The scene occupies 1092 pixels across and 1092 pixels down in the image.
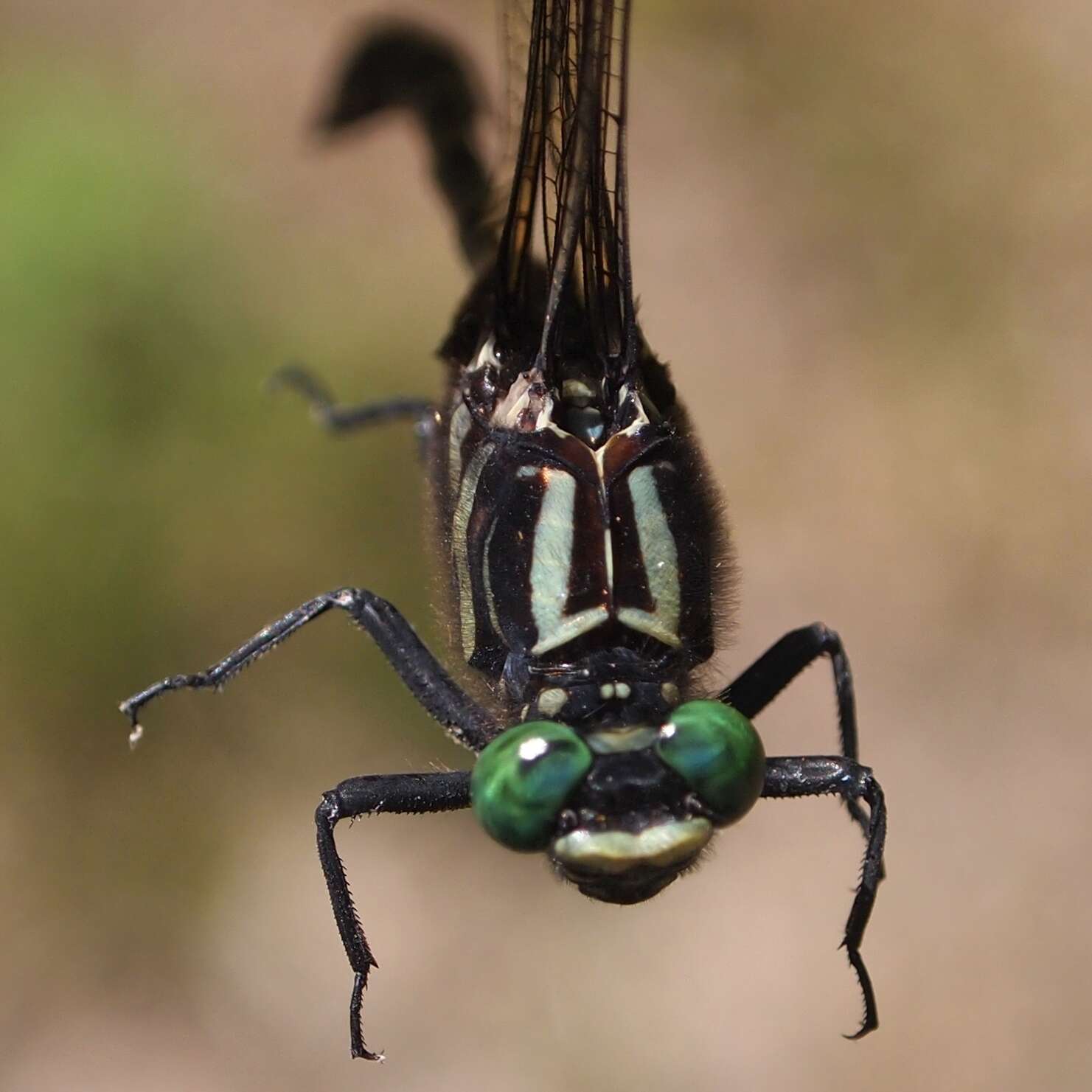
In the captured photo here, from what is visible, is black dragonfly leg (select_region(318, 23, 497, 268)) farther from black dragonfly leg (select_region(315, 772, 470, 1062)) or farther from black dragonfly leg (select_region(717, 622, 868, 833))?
black dragonfly leg (select_region(315, 772, 470, 1062))

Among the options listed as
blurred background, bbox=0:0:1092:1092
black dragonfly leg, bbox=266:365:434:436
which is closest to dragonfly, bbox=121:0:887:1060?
blurred background, bbox=0:0:1092:1092

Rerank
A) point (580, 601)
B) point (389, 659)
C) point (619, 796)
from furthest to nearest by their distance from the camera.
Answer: point (389, 659) → point (580, 601) → point (619, 796)

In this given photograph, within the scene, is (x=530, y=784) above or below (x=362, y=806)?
above

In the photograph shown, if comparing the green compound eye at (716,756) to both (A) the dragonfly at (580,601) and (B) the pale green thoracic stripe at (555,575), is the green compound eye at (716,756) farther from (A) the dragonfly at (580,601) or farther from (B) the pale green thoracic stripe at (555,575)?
(B) the pale green thoracic stripe at (555,575)

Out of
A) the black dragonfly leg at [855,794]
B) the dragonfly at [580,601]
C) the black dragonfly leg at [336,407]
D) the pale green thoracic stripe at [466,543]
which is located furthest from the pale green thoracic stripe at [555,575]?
the black dragonfly leg at [336,407]

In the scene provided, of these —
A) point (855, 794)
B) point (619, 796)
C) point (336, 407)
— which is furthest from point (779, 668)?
point (336, 407)

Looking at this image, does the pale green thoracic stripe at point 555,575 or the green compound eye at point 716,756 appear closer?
the green compound eye at point 716,756

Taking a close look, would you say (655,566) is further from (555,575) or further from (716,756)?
(716,756)
